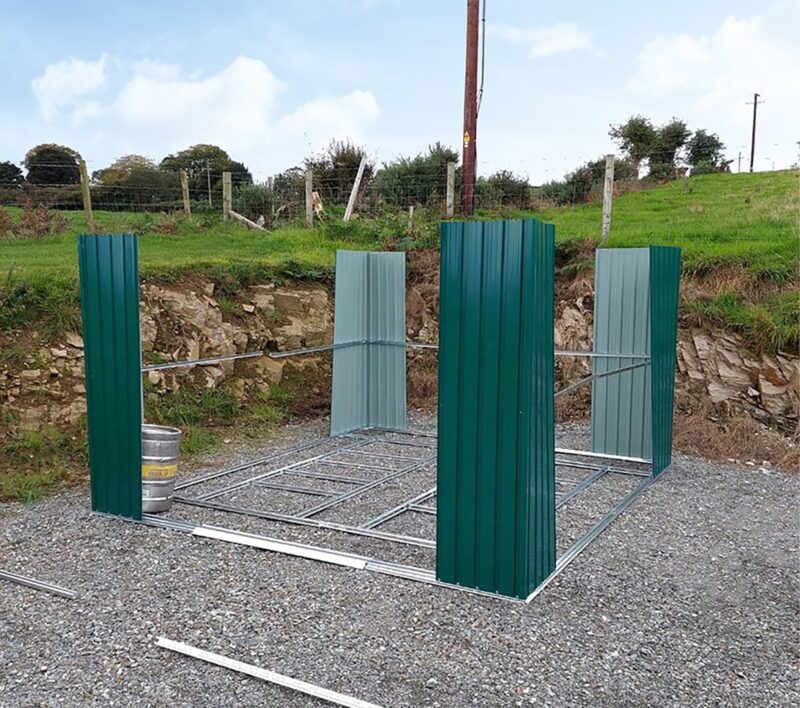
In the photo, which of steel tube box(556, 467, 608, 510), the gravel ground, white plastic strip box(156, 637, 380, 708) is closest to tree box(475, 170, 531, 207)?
steel tube box(556, 467, 608, 510)

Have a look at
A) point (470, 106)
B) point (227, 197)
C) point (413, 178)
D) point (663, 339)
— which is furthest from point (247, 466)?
point (413, 178)

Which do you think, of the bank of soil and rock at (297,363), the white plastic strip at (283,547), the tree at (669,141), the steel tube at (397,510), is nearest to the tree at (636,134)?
the tree at (669,141)

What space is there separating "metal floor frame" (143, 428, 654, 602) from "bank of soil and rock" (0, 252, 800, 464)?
126 cm

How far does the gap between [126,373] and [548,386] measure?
3061 mm

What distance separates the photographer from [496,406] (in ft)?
13.2

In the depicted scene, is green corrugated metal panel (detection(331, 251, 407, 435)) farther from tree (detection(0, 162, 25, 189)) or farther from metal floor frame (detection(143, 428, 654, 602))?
tree (detection(0, 162, 25, 189))

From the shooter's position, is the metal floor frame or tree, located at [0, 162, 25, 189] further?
tree, located at [0, 162, 25, 189]

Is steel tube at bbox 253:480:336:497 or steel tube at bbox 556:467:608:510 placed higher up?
steel tube at bbox 556:467:608:510

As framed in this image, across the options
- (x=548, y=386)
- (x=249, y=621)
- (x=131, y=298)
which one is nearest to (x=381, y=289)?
(x=131, y=298)

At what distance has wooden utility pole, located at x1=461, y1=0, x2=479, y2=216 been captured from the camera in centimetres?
1191

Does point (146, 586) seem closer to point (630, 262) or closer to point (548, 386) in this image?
point (548, 386)

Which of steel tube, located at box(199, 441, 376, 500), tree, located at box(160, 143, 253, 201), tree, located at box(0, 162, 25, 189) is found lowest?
steel tube, located at box(199, 441, 376, 500)

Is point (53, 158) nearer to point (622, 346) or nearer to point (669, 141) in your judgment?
point (669, 141)

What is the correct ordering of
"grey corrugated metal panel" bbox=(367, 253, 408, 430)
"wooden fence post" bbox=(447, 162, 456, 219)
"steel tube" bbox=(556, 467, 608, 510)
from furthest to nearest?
1. "wooden fence post" bbox=(447, 162, 456, 219)
2. "grey corrugated metal panel" bbox=(367, 253, 408, 430)
3. "steel tube" bbox=(556, 467, 608, 510)
